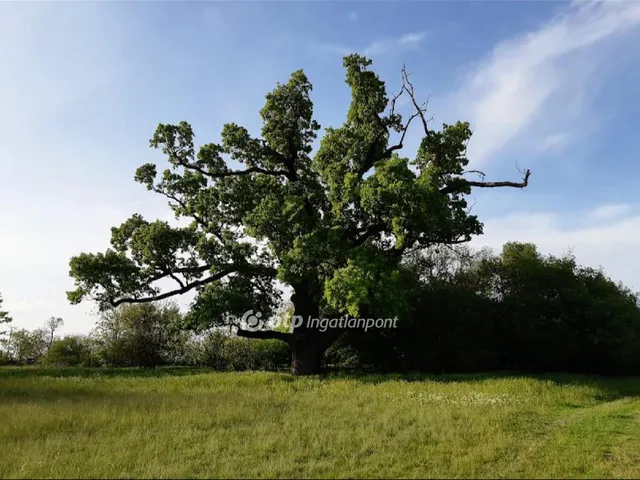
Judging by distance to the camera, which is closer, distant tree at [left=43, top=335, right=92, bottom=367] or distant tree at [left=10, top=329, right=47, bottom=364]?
distant tree at [left=43, top=335, right=92, bottom=367]

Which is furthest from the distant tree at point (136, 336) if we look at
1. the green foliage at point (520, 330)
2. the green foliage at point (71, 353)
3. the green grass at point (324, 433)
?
the green grass at point (324, 433)

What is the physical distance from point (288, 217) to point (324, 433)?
13811 millimetres

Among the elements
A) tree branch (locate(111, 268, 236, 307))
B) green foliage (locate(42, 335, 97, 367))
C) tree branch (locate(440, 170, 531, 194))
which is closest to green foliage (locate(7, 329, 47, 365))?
green foliage (locate(42, 335, 97, 367))

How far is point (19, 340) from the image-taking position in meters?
45.2

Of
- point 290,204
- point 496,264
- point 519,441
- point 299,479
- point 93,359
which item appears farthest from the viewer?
point 93,359

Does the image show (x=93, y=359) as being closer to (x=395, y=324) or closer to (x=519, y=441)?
(x=395, y=324)

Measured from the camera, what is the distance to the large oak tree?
2241 centimetres

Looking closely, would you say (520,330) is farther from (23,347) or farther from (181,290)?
(23,347)

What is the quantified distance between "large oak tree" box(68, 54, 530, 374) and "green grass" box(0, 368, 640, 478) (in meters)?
7.15

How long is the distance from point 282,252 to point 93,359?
856 inches

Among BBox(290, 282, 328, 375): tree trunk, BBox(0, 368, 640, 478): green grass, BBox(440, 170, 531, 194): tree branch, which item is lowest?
BBox(0, 368, 640, 478): green grass

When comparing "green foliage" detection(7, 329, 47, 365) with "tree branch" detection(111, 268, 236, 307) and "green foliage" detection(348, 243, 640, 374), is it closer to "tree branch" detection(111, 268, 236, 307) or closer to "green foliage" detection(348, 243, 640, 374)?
"tree branch" detection(111, 268, 236, 307)

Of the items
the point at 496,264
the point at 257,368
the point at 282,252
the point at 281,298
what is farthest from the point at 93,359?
the point at 496,264

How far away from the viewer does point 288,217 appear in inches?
892
